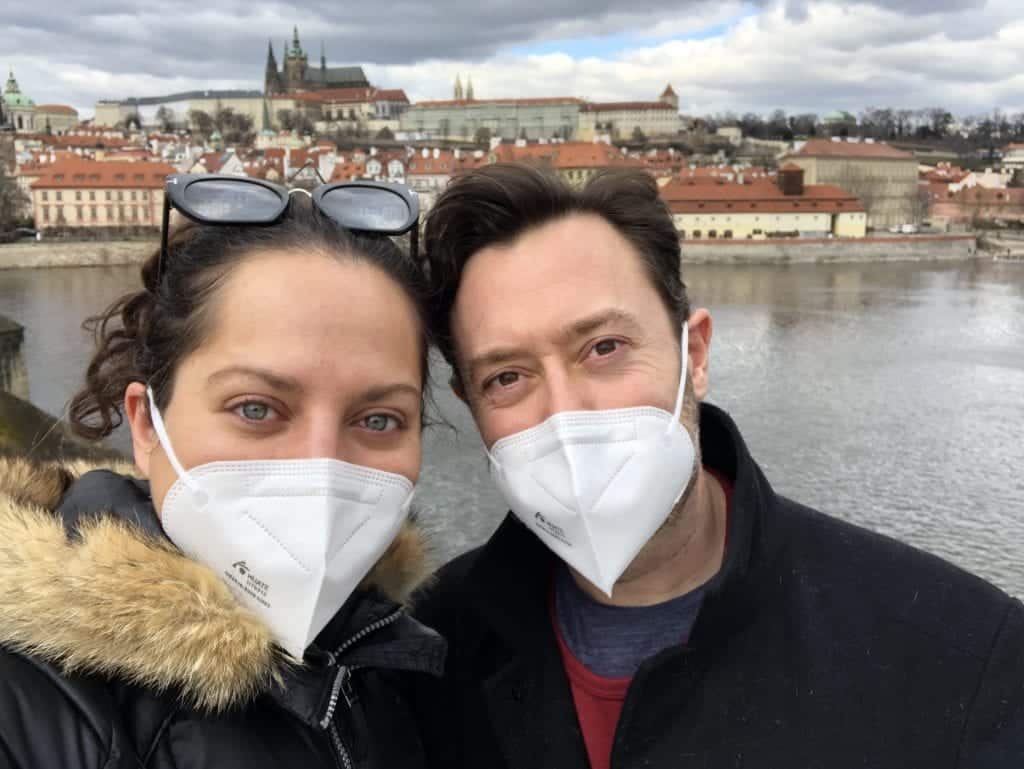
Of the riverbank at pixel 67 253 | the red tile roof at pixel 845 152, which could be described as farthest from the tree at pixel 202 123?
the red tile roof at pixel 845 152

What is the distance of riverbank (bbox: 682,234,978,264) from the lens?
1427 inches

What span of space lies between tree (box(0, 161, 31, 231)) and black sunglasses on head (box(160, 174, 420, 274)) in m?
37.9

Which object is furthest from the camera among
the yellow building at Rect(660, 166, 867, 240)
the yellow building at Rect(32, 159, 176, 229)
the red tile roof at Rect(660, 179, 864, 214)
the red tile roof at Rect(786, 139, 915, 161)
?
the red tile roof at Rect(786, 139, 915, 161)

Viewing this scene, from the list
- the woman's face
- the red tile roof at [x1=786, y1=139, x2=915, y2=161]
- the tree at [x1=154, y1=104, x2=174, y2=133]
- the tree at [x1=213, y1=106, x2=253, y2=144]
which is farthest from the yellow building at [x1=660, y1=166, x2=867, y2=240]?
the tree at [x1=154, y1=104, x2=174, y2=133]

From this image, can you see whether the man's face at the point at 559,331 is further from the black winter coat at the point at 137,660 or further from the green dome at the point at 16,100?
the green dome at the point at 16,100

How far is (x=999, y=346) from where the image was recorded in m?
17.0

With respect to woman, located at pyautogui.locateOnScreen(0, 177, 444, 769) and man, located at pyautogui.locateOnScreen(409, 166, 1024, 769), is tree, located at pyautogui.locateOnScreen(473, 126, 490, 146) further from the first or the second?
woman, located at pyautogui.locateOnScreen(0, 177, 444, 769)

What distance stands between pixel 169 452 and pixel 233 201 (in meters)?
0.34

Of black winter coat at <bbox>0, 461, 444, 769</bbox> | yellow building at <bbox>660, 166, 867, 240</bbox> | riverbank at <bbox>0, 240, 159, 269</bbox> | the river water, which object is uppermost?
yellow building at <bbox>660, 166, 867, 240</bbox>

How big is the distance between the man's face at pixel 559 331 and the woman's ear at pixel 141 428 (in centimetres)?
45

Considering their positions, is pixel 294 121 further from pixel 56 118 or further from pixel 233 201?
pixel 233 201

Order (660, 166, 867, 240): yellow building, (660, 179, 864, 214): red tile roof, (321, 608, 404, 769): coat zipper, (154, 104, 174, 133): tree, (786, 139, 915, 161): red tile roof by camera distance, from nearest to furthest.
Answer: (321, 608, 404, 769): coat zipper
(660, 166, 867, 240): yellow building
(660, 179, 864, 214): red tile roof
(786, 139, 915, 161): red tile roof
(154, 104, 174, 133): tree

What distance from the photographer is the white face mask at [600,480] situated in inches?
51.9

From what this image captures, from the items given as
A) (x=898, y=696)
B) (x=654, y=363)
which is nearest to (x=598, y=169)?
(x=654, y=363)
